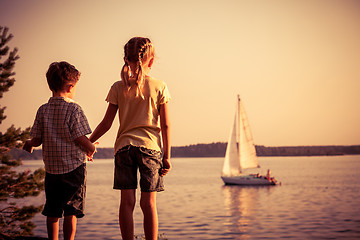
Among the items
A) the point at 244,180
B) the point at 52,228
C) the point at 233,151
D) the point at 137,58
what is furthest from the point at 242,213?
the point at 137,58

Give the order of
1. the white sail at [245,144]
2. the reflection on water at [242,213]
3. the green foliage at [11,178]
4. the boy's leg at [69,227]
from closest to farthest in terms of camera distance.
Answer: the boy's leg at [69,227], the green foliage at [11,178], the reflection on water at [242,213], the white sail at [245,144]

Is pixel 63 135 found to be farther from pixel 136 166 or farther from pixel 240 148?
pixel 240 148

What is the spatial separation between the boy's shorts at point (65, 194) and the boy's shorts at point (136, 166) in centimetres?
43

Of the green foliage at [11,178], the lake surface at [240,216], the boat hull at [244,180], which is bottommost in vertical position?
the lake surface at [240,216]

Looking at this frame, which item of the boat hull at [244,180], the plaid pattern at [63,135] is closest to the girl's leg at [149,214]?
the plaid pattern at [63,135]

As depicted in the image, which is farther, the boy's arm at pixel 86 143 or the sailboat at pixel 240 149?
the sailboat at pixel 240 149

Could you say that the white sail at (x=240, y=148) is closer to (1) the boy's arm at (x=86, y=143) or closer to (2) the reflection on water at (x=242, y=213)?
(2) the reflection on water at (x=242, y=213)

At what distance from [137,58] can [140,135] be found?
67cm

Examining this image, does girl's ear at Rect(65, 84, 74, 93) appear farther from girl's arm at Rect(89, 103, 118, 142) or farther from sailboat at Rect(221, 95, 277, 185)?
sailboat at Rect(221, 95, 277, 185)

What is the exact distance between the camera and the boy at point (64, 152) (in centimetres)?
426

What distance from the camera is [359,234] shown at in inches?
1917

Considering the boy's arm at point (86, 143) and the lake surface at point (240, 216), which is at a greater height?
the boy's arm at point (86, 143)

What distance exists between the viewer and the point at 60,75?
4258mm

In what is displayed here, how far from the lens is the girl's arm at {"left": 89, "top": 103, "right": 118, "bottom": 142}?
169 inches
